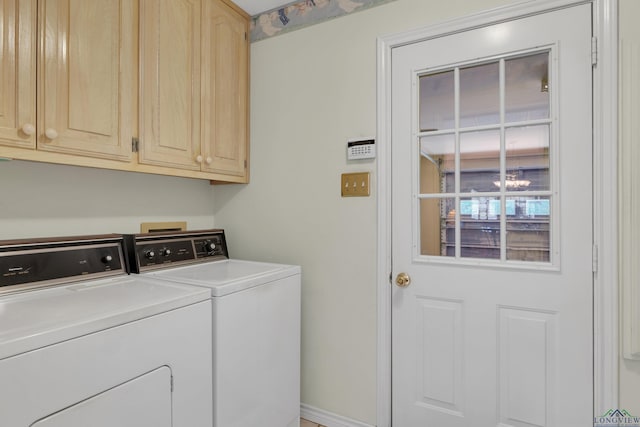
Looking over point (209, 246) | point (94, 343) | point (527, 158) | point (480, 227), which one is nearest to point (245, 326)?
point (94, 343)

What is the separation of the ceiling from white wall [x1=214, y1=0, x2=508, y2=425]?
18 centimetres

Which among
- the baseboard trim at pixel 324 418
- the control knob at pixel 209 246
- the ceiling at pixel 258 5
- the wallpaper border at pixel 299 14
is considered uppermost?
the ceiling at pixel 258 5

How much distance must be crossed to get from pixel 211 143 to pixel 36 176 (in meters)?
0.79

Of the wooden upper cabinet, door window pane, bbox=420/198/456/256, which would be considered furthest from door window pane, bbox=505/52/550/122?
the wooden upper cabinet

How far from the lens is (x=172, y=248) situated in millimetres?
1840

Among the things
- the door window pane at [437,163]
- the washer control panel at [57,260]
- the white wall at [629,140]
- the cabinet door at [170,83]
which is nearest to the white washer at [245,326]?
the washer control panel at [57,260]

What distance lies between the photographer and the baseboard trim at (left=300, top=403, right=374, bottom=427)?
6.08 feet

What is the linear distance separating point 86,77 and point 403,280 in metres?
1.64

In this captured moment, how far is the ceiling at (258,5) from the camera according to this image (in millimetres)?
2014

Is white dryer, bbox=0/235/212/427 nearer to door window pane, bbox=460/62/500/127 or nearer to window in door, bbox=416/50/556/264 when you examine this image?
window in door, bbox=416/50/556/264

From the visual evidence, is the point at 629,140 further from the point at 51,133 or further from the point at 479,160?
the point at 51,133

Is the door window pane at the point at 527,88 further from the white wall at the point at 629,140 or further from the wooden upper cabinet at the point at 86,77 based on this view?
the wooden upper cabinet at the point at 86,77

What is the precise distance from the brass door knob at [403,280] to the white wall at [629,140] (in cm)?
84

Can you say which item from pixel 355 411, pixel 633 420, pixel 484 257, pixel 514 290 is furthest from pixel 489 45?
pixel 355 411
